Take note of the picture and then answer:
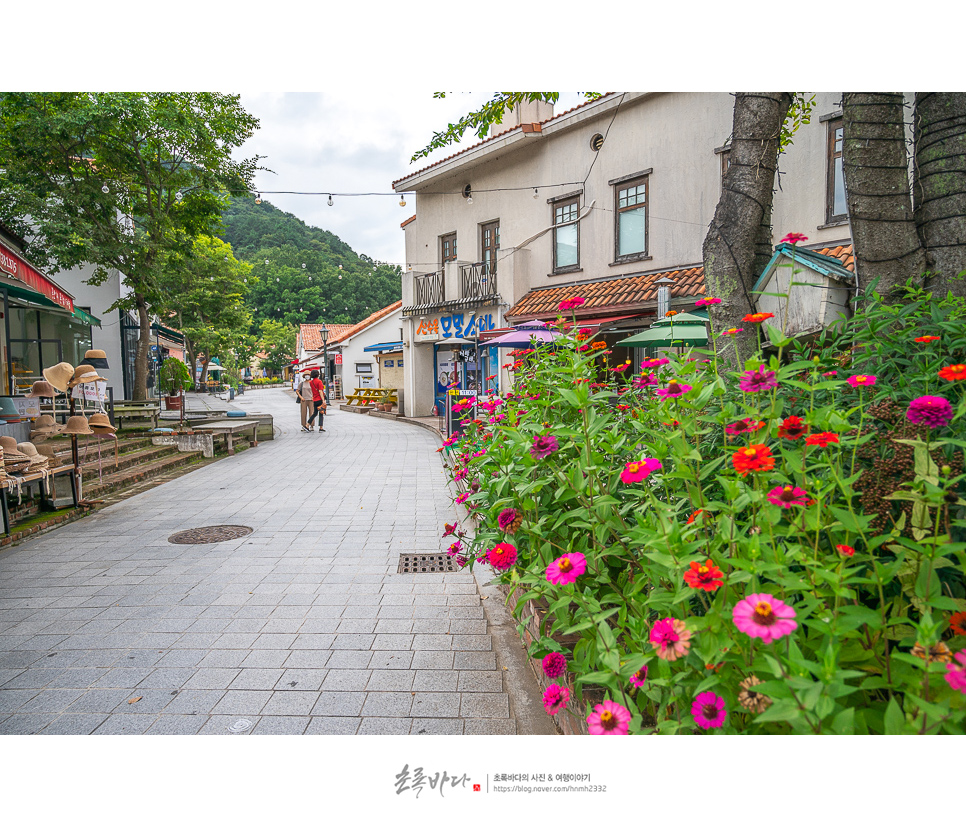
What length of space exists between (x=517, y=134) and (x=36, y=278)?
10.9 meters

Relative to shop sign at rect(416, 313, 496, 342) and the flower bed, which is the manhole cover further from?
shop sign at rect(416, 313, 496, 342)

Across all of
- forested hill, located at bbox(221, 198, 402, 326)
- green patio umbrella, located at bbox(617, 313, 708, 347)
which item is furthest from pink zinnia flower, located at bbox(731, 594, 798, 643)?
forested hill, located at bbox(221, 198, 402, 326)

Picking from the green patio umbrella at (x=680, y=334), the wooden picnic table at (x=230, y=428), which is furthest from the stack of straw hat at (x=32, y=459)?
the green patio umbrella at (x=680, y=334)

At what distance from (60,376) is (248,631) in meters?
5.41

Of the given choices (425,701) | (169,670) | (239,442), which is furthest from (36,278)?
(425,701)

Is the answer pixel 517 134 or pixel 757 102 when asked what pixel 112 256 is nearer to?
pixel 517 134

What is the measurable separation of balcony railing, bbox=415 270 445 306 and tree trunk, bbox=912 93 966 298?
15.9 m

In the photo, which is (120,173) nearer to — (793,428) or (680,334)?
(680,334)

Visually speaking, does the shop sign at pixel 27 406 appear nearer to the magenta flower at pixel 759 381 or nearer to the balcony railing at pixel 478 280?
the balcony railing at pixel 478 280

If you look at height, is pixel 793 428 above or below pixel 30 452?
above

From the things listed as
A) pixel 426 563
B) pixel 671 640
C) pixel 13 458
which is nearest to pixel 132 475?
pixel 13 458

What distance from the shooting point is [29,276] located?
30.4 ft

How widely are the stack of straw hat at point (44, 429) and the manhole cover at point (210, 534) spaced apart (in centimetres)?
309

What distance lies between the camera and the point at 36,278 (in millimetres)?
9555
